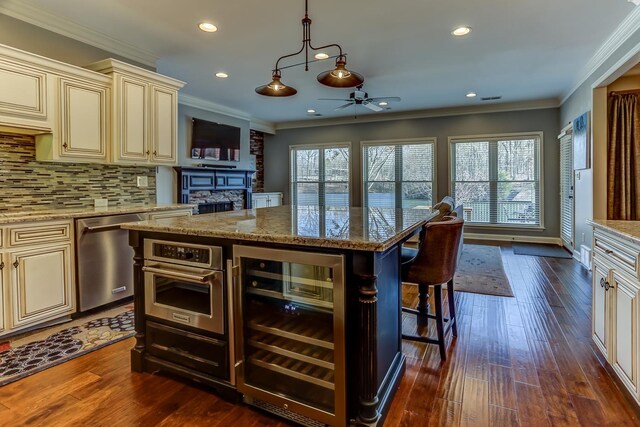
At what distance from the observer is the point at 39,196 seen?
318cm

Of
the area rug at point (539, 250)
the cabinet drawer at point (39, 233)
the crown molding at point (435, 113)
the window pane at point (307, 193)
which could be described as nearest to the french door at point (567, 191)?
the area rug at point (539, 250)

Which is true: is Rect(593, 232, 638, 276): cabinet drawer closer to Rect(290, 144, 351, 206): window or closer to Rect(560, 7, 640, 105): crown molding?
Rect(560, 7, 640, 105): crown molding

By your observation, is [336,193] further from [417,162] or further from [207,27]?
[207,27]

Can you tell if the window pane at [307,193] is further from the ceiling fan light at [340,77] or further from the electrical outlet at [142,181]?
the ceiling fan light at [340,77]

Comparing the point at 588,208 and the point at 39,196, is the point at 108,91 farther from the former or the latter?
the point at 588,208

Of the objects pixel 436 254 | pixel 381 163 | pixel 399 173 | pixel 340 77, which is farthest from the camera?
pixel 381 163

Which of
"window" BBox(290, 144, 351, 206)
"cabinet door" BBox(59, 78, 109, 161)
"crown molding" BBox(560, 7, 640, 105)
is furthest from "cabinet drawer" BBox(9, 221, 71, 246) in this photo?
"window" BBox(290, 144, 351, 206)

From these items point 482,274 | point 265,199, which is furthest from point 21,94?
point 265,199

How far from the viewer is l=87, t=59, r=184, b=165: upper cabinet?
3418 mm

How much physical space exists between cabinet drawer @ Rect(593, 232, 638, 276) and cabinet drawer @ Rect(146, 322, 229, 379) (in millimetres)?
2043

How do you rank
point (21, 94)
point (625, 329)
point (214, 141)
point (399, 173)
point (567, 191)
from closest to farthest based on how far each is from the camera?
1. point (625, 329)
2. point (21, 94)
3. point (567, 191)
4. point (214, 141)
5. point (399, 173)

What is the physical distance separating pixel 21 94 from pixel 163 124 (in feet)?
4.25

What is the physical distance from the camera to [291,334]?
1667 millimetres

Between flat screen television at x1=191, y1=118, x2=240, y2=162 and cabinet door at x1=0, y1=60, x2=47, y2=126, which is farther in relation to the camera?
flat screen television at x1=191, y1=118, x2=240, y2=162
